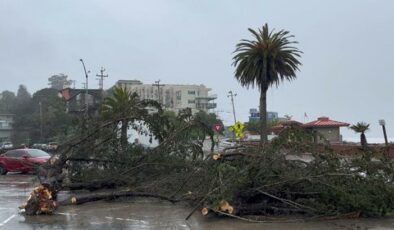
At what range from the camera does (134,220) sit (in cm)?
1268

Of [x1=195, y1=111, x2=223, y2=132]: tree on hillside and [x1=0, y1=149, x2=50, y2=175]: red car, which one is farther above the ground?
[x1=195, y1=111, x2=223, y2=132]: tree on hillside

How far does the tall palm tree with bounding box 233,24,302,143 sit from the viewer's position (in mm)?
31438

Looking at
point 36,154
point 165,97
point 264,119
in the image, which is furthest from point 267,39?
point 165,97

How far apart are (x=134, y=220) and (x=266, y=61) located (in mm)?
20305

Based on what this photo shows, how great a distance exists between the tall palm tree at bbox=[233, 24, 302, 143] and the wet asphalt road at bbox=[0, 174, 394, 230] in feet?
56.3

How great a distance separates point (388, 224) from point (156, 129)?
29.6 feet

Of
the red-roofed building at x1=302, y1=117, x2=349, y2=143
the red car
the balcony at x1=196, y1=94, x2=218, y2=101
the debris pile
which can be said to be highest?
the balcony at x1=196, y1=94, x2=218, y2=101

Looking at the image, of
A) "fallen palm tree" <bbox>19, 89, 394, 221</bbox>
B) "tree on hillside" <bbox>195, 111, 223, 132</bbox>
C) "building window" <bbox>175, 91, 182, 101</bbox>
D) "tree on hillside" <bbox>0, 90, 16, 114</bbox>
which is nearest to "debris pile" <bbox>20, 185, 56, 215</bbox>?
"fallen palm tree" <bbox>19, 89, 394, 221</bbox>

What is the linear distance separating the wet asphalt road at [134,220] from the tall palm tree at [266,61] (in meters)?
17.2

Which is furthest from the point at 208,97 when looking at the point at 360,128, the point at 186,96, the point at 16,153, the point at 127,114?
the point at 127,114

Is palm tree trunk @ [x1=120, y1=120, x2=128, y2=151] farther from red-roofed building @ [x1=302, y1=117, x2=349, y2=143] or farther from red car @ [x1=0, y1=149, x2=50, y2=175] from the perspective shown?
red-roofed building @ [x1=302, y1=117, x2=349, y2=143]

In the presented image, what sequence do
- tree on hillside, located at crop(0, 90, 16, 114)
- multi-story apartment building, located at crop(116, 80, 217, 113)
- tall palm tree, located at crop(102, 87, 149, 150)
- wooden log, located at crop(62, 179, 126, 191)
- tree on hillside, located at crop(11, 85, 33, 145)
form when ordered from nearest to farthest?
wooden log, located at crop(62, 179, 126, 191) < tall palm tree, located at crop(102, 87, 149, 150) < tree on hillside, located at crop(11, 85, 33, 145) < tree on hillside, located at crop(0, 90, 16, 114) < multi-story apartment building, located at crop(116, 80, 217, 113)

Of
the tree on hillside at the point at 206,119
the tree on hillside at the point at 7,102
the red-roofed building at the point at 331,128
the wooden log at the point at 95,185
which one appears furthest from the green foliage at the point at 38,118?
the wooden log at the point at 95,185

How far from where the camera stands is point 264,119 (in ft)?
104
